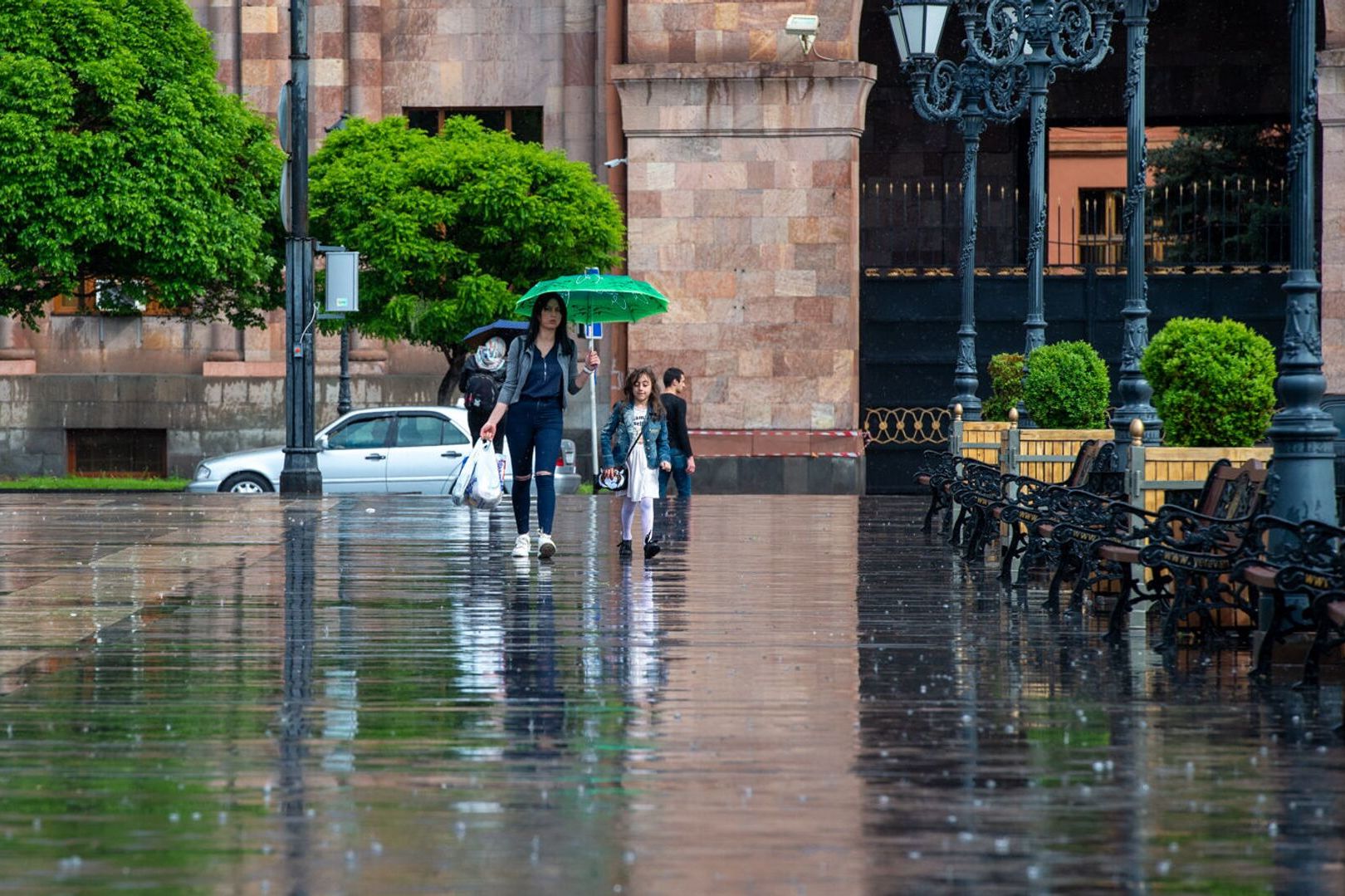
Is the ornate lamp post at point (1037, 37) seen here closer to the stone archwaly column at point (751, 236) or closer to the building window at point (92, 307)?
the stone archwaly column at point (751, 236)

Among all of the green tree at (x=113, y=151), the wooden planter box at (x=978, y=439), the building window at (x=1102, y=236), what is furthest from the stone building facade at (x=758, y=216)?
the wooden planter box at (x=978, y=439)

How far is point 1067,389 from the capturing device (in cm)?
1917

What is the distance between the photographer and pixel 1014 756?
7.69 metres

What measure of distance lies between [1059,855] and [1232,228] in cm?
3974

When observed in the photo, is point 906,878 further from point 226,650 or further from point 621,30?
point 621,30

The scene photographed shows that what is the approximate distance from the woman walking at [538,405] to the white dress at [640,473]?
0.69 metres

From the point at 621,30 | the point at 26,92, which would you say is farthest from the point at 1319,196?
the point at 26,92

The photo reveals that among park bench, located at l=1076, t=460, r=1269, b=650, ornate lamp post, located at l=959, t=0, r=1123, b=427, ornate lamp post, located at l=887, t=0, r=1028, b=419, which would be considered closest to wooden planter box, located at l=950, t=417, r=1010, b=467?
ornate lamp post, located at l=959, t=0, r=1123, b=427

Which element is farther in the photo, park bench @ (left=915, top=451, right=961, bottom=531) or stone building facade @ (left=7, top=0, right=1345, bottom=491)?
stone building facade @ (left=7, top=0, right=1345, bottom=491)

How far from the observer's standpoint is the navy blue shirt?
15383 millimetres

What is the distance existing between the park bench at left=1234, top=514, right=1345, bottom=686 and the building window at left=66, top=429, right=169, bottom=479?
91.4 feet

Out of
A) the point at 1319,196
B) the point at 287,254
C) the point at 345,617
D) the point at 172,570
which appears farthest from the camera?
the point at 1319,196

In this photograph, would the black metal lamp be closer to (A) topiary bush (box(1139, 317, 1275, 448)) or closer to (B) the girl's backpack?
(B) the girl's backpack

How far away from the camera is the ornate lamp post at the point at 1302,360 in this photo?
10.5 metres
